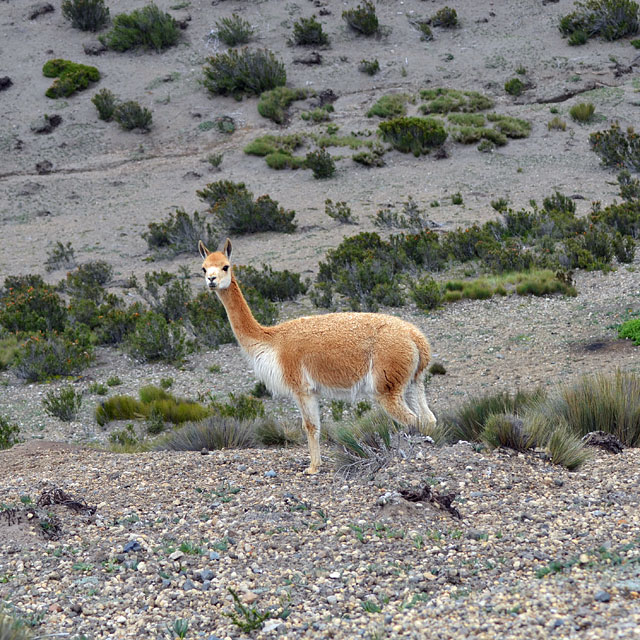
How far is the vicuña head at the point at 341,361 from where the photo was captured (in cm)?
705

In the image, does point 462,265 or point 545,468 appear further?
point 462,265

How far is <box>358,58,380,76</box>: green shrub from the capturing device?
108ft

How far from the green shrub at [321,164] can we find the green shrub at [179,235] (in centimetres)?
495

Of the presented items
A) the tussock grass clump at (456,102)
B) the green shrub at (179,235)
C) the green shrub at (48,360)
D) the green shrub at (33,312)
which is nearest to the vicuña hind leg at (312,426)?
the green shrub at (48,360)

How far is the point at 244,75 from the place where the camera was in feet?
105

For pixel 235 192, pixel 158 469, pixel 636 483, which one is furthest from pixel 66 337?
pixel 636 483

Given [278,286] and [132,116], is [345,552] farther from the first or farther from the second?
[132,116]

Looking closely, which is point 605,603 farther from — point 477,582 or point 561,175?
point 561,175

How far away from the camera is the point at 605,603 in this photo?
13.6ft

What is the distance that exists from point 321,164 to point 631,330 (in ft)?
50.6

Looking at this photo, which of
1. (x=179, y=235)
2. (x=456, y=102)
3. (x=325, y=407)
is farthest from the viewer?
(x=456, y=102)

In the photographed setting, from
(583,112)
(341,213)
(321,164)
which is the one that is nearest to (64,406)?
(341,213)

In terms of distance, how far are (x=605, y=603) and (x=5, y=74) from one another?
34.4 meters

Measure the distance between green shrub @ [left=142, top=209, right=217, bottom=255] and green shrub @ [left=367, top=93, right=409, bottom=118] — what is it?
32.8 feet
